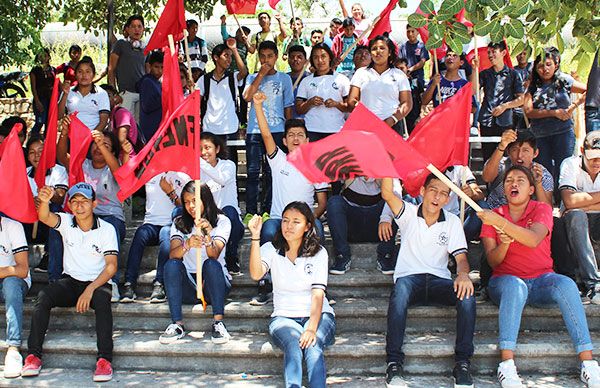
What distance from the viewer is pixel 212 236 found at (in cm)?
719

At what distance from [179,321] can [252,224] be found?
1276 millimetres

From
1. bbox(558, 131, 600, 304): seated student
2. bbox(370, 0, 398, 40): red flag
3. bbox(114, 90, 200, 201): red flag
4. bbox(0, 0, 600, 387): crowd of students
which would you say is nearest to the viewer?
bbox(0, 0, 600, 387): crowd of students

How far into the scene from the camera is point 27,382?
6.65m

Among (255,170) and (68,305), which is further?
(255,170)

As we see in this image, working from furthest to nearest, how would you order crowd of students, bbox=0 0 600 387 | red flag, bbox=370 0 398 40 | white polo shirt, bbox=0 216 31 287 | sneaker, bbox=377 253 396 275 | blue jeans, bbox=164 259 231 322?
1. red flag, bbox=370 0 398 40
2. sneaker, bbox=377 253 396 275
3. white polo shirt, bbox=0 216 31 287
4. blue jeans, bbox=164 259 231 322
5. crowd of students, bbox=0 0 600 387

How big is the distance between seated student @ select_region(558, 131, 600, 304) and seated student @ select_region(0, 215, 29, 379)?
4.71 m

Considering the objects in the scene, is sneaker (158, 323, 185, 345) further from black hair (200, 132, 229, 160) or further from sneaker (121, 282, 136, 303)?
black hair (200, 132, 229, 160)

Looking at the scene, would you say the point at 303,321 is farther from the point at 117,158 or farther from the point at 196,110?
the point at 117,158

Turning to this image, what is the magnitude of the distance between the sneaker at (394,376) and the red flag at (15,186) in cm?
333

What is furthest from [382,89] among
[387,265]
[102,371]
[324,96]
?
[102,371]

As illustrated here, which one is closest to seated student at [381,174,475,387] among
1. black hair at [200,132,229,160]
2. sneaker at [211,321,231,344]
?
sneaker at [211,321,231,344]

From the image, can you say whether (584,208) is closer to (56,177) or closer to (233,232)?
(233,232)

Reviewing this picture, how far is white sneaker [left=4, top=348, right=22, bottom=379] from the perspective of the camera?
671 centimetres

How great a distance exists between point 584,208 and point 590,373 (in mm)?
1654
